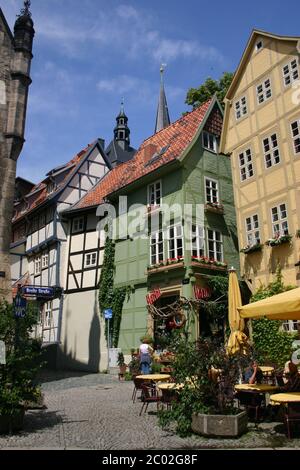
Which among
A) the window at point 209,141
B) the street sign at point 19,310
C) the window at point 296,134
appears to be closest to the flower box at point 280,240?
the window at point 296,134

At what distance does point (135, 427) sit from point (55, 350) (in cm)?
1722

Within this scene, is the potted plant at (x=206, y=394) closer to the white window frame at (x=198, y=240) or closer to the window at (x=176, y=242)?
the white window frame at (x=198, y=240)

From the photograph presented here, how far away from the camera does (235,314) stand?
11.7 meters

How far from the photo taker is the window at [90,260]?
23.0 metres

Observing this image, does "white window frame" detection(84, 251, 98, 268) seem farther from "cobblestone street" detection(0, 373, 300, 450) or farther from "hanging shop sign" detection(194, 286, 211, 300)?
"cobblestone street" detection(0, 373, 300, 450)

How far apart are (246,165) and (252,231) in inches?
122

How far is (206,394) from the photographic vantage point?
6.70 meters

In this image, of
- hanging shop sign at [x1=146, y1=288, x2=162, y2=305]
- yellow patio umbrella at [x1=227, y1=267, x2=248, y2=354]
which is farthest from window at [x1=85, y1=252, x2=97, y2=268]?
yellow patio umbrella at [x1=227, y1=267, x2=248, y2=354]

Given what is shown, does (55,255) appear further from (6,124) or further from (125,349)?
(6,124)

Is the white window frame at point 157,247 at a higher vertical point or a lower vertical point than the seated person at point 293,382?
higher

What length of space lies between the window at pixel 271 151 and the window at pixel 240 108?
7.73 ft

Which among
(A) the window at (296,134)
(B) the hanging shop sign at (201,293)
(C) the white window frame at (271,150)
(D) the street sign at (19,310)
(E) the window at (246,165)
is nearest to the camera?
(D) the street sign at (19,310)
